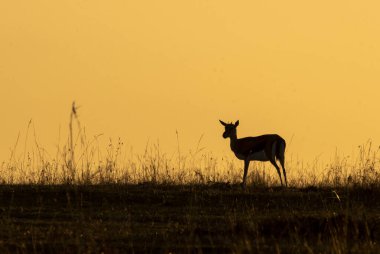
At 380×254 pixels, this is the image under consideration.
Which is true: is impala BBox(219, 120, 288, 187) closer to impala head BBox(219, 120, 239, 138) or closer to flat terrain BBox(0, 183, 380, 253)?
impala head BBox(219, 120, 239, 138)

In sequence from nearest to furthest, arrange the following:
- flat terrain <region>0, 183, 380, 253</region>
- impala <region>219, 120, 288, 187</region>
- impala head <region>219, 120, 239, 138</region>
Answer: flat terrain <region>0, 183, 380, 253</region>
impala <region>219, 120, 288, 187</region>
impala head <region>219, 120, 239, 138</region>

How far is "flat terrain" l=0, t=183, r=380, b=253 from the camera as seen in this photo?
42.2ft

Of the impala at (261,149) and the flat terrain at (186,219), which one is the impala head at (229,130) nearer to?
the impala at (261,149)

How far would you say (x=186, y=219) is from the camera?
16484 mm

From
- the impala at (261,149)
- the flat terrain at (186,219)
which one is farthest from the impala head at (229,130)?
the flat terrain at (186,219)

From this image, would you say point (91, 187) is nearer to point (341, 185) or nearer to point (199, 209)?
point (199, 209)

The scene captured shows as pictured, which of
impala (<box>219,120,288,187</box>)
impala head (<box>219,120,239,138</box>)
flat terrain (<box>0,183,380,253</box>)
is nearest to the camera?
flat terrain (<box>0,183,380,253</box>)

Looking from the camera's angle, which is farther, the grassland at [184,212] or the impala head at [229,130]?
the impala head at [229,130]

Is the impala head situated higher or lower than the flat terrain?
higher

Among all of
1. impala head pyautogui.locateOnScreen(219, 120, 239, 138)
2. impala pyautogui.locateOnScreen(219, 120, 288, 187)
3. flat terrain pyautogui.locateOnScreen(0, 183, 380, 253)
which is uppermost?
impala head pyautogui.locateOnScreen(219, 120, 239, 138)

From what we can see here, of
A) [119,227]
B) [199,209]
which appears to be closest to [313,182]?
[199,209]

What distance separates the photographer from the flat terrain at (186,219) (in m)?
12.9

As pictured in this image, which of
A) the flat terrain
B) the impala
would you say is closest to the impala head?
the impala

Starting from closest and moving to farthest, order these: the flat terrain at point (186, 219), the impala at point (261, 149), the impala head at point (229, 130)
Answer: the flat terrain at point (186, 219), the impala at point (261, 149), the impala head at point (229, 130)
